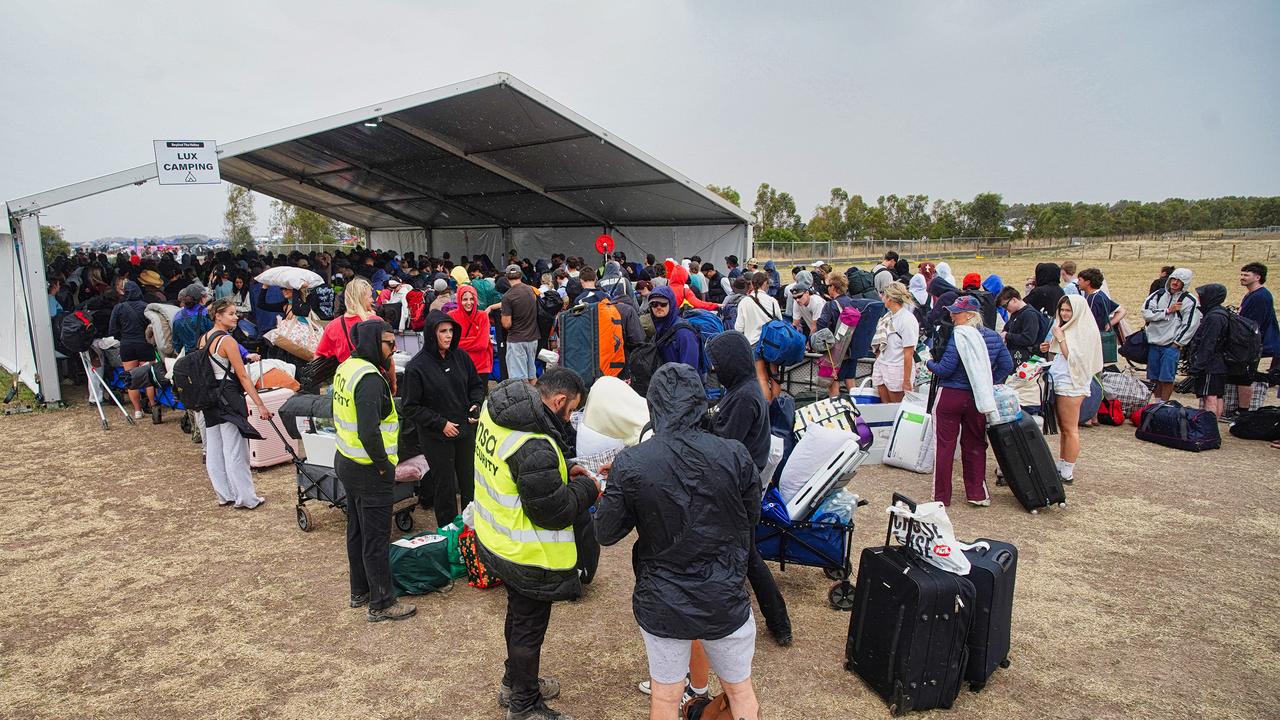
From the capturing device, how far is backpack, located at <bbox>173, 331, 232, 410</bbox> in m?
5.45

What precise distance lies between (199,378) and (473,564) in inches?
114

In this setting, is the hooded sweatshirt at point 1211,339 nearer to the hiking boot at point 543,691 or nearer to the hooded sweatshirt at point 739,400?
the hooded sweatshirt at point 739,400

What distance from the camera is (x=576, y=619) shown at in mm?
4086

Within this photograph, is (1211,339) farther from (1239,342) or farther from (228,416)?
(228,416)

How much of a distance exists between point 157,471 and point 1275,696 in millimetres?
8708

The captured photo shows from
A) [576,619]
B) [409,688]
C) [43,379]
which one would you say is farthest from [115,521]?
[43,379]

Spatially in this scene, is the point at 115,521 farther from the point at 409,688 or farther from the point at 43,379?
the point at 43,379

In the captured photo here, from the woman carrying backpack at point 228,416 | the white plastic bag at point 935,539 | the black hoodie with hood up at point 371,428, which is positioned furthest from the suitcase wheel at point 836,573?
the woman carrying backpack at point 228,416

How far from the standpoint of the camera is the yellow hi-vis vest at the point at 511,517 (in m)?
2.78

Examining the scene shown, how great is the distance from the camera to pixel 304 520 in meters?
5.36

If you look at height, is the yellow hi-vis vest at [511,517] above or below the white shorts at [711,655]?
above

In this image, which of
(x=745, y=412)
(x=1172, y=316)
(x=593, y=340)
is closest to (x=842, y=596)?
(x=745, y=412)

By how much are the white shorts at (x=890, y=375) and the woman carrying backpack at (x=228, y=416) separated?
5721 millimetres

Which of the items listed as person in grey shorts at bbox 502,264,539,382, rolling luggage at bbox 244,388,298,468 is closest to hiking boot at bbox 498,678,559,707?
rolling luggage at bbox 244,388,298,468
